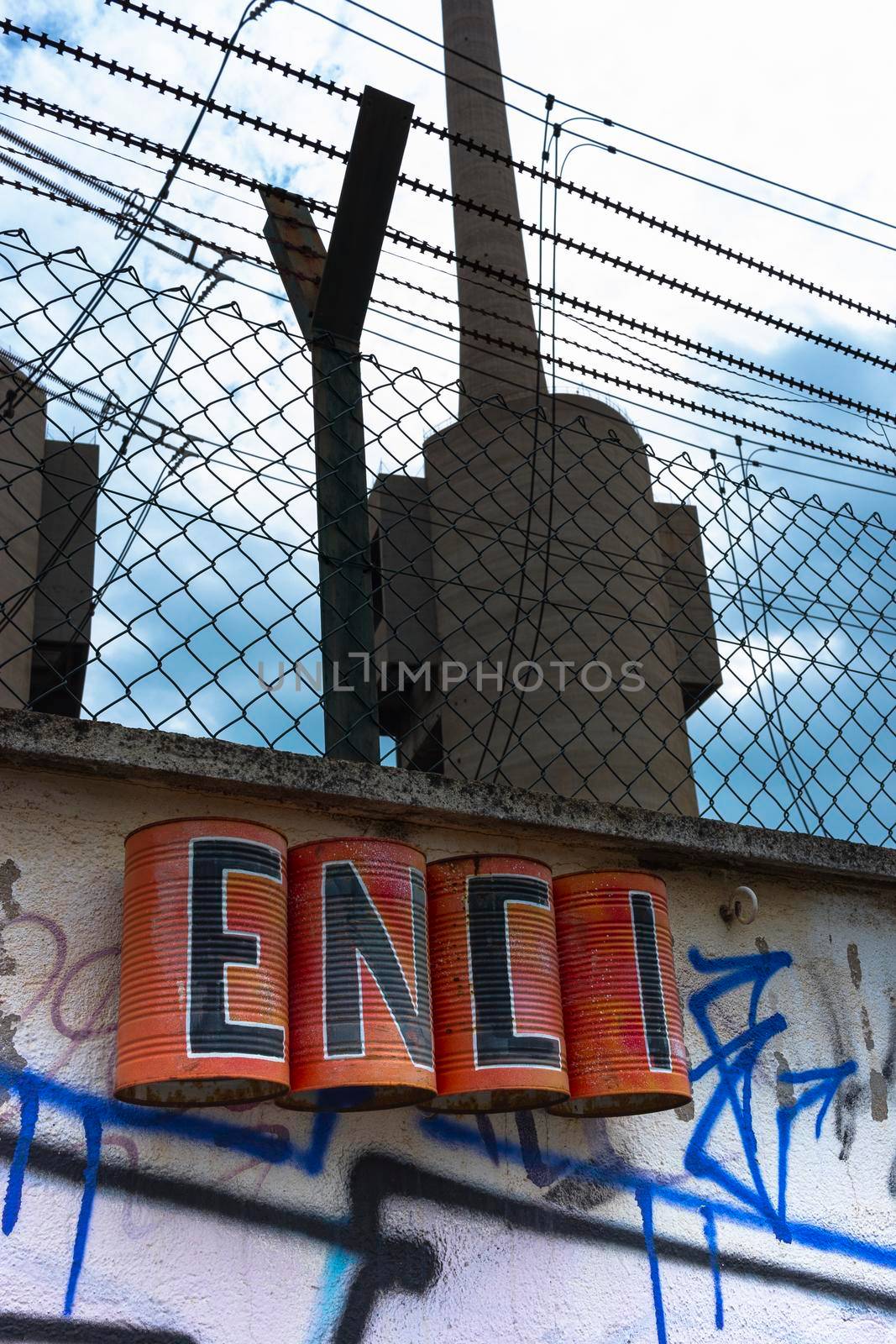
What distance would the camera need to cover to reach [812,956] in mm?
2742

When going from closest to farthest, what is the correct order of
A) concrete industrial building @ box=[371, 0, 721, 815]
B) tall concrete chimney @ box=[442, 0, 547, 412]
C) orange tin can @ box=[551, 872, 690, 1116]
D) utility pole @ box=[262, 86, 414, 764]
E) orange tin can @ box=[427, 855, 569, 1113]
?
orange tin can @ box=[427, 855, 569, 1113] < orange tin can @ box=[551, 872, 690, 1116] < utility pole @ box=[262, 86, 414, 764] < concrete industrial building @ box=[371, 0, 721, 815] < tall concrete chimney @ box=[442, 0, 547, 412]

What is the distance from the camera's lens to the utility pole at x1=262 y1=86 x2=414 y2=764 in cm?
253

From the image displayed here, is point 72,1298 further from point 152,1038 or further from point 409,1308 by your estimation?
point 409,1308

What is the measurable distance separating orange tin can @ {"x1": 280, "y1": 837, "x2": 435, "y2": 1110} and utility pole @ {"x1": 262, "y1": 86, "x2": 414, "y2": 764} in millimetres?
484

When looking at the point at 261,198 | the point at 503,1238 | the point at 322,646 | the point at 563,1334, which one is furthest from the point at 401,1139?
the point at 261,198

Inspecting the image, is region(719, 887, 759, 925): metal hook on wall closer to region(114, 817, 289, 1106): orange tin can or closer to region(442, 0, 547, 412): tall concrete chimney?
region(114, 817, 289, 1106): orange tin can

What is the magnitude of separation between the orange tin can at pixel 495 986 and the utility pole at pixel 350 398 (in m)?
0.45

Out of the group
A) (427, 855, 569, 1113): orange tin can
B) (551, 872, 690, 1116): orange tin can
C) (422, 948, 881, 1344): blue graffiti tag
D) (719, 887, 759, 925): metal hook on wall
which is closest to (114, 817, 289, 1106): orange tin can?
(427, 855, 569, 1113): orange tin can

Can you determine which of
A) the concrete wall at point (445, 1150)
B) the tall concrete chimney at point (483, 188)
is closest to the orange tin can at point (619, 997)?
the concrete wall at point (445, 1150)

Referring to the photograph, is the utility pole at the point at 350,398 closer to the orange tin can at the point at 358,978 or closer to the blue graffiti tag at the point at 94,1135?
the orange tin can at the point at 358,978

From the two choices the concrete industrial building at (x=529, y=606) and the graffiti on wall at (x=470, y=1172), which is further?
the concrete industrial building at (x=529, y=606)

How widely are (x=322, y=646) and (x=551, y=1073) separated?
935 millimetres

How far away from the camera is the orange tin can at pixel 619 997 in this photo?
2.18m

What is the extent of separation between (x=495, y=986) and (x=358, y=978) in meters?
0.27
